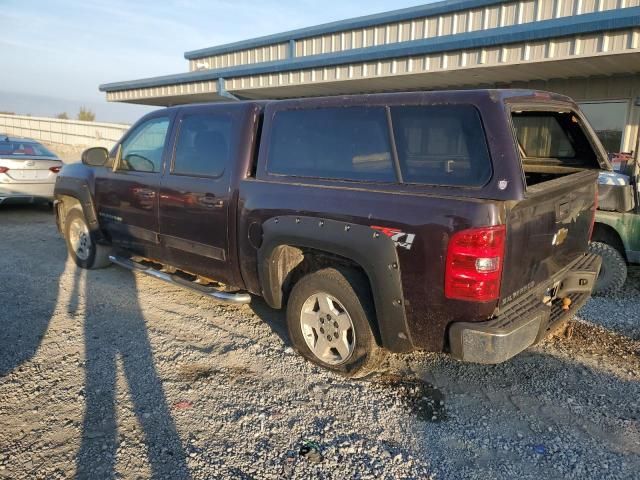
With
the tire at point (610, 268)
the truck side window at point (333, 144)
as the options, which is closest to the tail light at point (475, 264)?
the truck side window at point (333, 144)

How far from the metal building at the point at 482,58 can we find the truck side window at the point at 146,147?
18.0 feet

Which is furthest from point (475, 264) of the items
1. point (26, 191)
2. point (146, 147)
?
point (26, 191)

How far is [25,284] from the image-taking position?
5.67 metres

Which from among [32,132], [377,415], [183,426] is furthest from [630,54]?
[32,132]

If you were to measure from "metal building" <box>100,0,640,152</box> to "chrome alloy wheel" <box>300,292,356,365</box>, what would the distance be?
591 cm

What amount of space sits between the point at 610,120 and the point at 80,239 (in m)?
8.80

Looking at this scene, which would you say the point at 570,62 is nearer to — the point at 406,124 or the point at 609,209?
the point at 609,209

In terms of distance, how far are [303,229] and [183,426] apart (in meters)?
1.48

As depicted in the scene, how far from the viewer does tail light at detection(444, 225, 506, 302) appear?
2.72 m

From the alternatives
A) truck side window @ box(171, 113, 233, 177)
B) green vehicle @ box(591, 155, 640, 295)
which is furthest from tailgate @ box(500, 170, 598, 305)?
truck side window @ box(171, 113, 233, 177)

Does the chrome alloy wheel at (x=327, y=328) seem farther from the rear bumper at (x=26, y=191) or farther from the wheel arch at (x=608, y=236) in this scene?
the rear bumper at (x=26, y=191)

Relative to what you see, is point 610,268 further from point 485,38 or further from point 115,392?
point 115,392

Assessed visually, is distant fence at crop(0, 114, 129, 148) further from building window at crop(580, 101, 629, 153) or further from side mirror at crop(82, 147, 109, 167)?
building window at crop(580, 101, 629, 153)

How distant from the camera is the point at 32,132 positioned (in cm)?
2980
